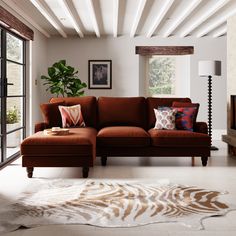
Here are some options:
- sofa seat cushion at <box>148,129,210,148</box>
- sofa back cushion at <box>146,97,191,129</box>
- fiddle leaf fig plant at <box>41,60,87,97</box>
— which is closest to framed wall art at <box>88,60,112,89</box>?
fiddle leaf fig plant at <box>41,60,87,97</box>

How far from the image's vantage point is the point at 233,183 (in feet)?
14.0

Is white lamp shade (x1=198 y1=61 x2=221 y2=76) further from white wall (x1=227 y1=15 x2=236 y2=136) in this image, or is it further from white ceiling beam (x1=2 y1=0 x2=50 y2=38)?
white ceiling beam (x1=2 y1=0 x2=50 y2=38)

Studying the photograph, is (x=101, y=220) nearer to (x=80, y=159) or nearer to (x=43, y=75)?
(x=80, y=159)

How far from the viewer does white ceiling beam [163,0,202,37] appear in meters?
5.85

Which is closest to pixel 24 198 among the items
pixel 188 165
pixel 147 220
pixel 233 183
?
pixel 147 220

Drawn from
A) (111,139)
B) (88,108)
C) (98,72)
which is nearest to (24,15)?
(88,108)

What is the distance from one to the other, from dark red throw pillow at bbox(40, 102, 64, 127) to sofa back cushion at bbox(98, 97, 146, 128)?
2.15 feet

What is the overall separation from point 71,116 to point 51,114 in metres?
0.29

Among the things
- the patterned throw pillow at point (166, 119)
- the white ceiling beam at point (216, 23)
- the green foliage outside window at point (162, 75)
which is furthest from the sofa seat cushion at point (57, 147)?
the green foliage outside window at point (162, 75)

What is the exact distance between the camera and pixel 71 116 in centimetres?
573

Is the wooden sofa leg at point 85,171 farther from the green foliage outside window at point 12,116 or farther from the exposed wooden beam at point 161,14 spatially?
the exposed wooden beam at point 161,14

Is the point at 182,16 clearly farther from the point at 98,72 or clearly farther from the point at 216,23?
the point at 98,72

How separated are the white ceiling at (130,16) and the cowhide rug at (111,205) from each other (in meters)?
2.92

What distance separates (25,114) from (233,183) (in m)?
4.17
